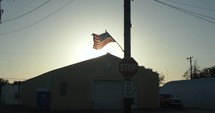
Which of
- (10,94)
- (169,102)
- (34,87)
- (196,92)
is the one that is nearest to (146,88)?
(169,102)

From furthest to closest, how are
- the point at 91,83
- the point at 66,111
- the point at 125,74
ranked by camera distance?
the point at 91,83 < the point at 66,111 < the point at 125,74

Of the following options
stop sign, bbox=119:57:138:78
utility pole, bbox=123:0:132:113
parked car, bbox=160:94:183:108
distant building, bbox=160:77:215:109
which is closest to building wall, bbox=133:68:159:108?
parked car, bbox=160:94:183:108

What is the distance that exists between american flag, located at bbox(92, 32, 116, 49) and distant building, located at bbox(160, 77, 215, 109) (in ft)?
107

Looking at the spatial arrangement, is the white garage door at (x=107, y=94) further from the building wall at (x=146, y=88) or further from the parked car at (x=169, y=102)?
the parked car at (x=169, y=102)

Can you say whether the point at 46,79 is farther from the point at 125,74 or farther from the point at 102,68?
the point at 125,74

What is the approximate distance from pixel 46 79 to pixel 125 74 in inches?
942

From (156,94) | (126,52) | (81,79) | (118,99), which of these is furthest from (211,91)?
(126,52)

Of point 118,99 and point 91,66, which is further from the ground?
point 91,66

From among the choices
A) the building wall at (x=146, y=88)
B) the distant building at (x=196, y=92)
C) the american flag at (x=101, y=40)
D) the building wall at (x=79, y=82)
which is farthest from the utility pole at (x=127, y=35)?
the distant building at (x=196, y=92)

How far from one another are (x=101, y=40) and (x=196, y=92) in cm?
3568

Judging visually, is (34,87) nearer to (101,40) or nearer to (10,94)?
(10,94)

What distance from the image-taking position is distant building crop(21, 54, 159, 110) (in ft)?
120

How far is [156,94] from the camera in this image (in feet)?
136

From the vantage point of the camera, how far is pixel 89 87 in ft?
123
